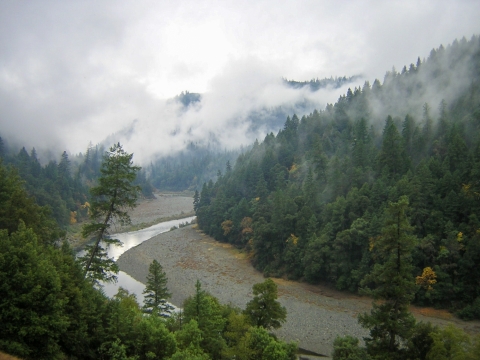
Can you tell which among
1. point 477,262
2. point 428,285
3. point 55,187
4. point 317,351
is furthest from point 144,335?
point 55,187

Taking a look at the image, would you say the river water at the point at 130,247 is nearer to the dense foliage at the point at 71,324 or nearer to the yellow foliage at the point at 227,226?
the yellow foliage at the point at 227,226

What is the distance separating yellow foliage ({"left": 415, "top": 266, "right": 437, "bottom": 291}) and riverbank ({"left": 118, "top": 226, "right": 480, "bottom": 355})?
2.69 m

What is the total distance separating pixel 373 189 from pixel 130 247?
47.3 meters

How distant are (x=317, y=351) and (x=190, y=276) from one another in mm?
24497

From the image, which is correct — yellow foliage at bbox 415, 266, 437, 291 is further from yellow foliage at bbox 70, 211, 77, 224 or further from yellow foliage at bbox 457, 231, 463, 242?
yellow foliage at bbox 70, 211, 77, 224

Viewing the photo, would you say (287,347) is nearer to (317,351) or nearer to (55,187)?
(317,351)

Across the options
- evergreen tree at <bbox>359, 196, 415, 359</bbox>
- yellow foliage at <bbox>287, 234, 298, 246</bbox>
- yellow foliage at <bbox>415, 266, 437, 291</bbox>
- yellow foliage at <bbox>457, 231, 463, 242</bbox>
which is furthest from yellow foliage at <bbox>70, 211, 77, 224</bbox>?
evergreen tree at <bbox>359, 196, 415, 359</bbox>

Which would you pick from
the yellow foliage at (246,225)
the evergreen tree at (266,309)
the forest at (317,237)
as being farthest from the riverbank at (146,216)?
the evergreen tree at (266,309)

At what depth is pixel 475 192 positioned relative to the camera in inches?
1458

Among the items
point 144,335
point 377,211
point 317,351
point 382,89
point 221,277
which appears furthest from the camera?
point 382,89

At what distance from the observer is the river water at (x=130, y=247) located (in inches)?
1674

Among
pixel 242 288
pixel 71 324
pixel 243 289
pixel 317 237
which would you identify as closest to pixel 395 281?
pixel 71 324

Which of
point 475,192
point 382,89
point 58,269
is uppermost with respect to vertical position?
point 382,89

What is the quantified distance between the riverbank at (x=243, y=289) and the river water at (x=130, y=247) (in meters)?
1.98
